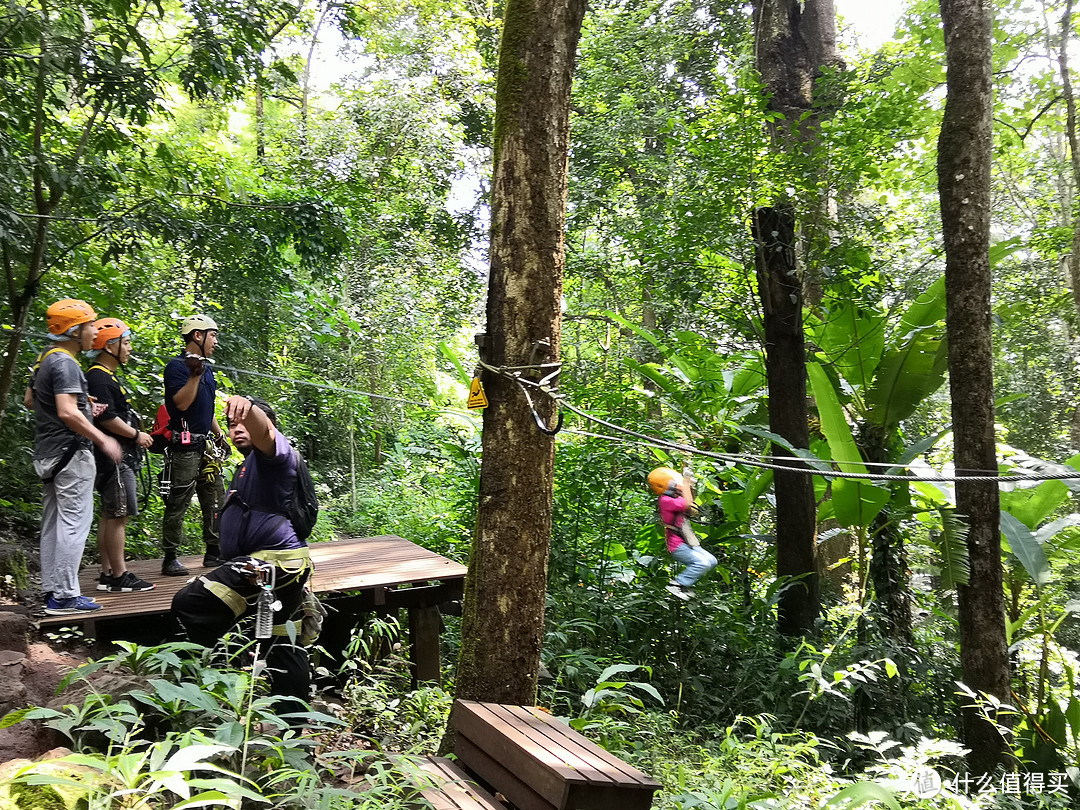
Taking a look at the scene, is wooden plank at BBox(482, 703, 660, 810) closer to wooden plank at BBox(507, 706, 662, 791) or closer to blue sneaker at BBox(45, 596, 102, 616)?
wooden plank at BBox(507, 706, 662, 791)

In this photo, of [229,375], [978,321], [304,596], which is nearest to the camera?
A: [304,596]

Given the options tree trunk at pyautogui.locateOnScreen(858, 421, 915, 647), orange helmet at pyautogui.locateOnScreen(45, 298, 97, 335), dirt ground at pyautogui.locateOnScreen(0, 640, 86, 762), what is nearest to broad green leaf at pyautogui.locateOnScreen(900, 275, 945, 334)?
tree trunk at pyautogui.locateOnScreen(858, 421, 915, 647)

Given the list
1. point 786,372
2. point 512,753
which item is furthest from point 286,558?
point 786,372

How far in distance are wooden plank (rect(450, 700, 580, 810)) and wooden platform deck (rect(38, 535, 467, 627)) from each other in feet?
6.74

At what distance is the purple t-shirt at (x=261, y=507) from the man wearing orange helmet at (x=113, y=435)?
1310mm

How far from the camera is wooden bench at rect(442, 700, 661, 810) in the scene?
2.55 meters

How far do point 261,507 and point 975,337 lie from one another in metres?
4.37

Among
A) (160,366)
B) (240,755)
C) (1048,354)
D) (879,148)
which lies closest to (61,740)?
(240,755)

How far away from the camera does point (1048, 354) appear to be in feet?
51.1

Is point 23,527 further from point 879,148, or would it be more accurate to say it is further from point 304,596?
point 879,148

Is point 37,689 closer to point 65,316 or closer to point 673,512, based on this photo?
point 65,316

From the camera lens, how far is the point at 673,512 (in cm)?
608

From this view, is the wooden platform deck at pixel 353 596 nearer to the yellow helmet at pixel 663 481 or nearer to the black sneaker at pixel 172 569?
the black sneaker at pixel 172 569

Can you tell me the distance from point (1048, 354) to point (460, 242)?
461 inches
